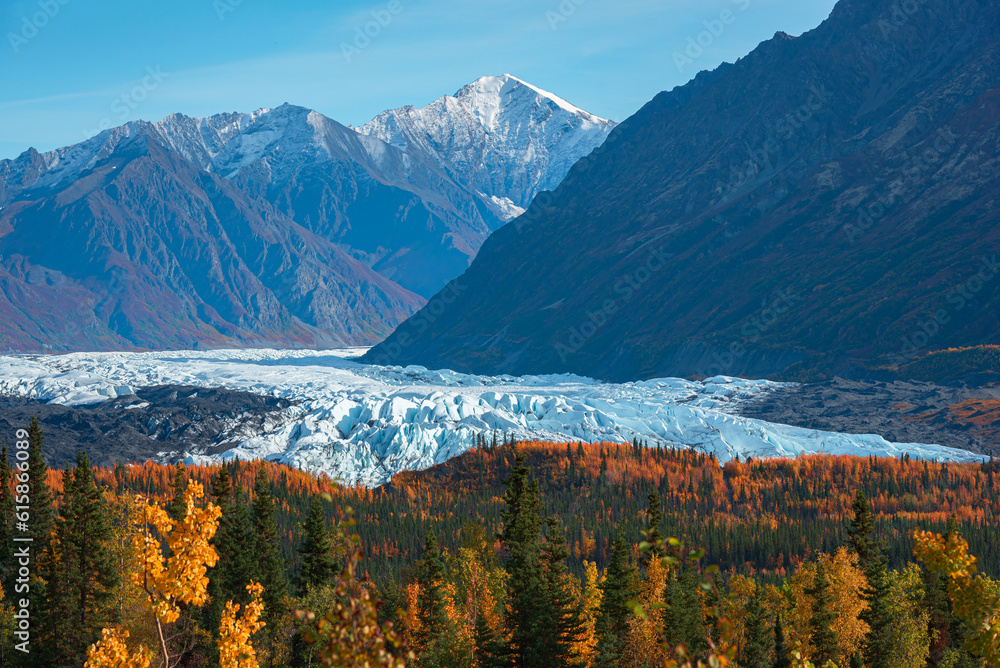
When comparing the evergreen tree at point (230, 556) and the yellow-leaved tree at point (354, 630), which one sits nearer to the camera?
the yellow-leaved tree at point (354, 630)

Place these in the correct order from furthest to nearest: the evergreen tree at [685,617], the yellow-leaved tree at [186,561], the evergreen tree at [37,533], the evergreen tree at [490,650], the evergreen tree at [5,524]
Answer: the evergreen tree at [5,524] < the evergreen tree at [37,533] < the evergreen tree at [685,617] < the evergreen tree at [490,650] < the yellow-leaved tree at [186,561]

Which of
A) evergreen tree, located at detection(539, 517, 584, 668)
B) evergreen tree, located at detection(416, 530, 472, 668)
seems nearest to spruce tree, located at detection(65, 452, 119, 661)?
evergreen tree, located at detection(416, 530, 472, 668)

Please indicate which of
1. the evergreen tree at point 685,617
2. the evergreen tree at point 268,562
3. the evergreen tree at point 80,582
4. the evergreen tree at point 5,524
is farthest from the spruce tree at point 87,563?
the evergreen tree at point 685,617

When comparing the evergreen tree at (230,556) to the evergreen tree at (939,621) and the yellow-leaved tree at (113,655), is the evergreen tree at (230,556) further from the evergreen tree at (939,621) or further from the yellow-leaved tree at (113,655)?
the evergreen tree at (939,621)

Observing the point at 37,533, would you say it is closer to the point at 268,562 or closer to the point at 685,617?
the point at 268,562

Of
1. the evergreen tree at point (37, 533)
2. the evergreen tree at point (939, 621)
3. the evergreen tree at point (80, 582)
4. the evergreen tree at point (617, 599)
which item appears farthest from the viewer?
the evergreen tree at point (939, 621)
